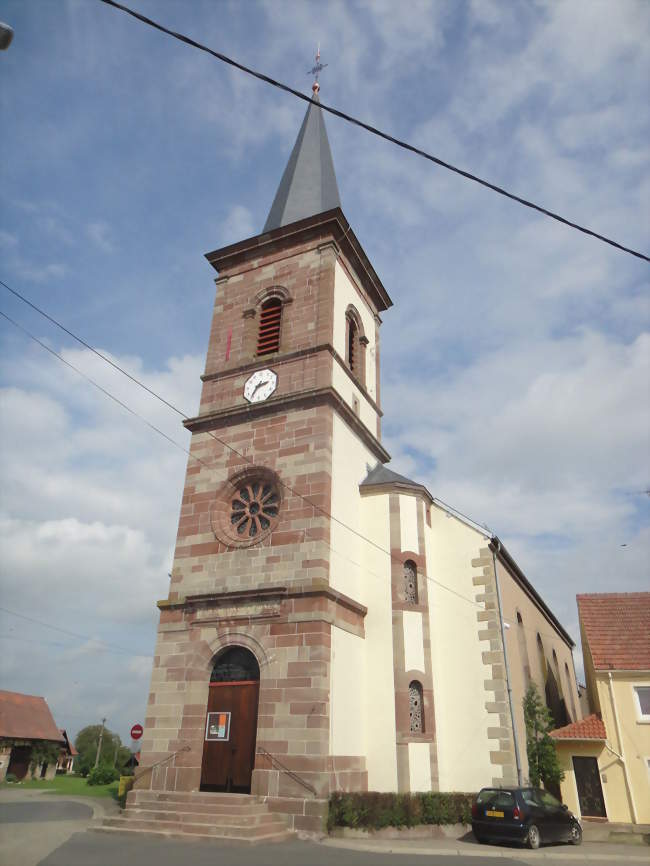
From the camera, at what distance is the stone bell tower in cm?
1389

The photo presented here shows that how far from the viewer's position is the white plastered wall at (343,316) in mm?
20078

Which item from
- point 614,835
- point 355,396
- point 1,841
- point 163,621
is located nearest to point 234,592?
point 163,621

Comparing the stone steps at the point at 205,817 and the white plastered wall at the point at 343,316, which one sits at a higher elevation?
the white plastered wall at the point at 343,316

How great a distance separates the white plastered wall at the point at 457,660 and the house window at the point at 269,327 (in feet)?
24.0

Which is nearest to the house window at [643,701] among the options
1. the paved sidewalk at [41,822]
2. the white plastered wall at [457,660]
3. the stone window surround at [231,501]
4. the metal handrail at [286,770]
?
the white plastered wall at [457,660]

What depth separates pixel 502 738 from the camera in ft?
49.2

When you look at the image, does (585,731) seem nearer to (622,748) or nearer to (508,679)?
(622,748)

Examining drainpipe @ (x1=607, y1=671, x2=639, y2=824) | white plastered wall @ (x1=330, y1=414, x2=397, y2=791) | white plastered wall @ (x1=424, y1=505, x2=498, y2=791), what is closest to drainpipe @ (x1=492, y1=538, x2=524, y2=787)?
white plastered wall @ (x1=424, y1=505, x2=498, y2=791)

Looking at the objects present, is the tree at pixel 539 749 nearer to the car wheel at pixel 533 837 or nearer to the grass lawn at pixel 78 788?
the car wheel at pixel 533 837

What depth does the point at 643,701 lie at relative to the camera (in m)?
17.4

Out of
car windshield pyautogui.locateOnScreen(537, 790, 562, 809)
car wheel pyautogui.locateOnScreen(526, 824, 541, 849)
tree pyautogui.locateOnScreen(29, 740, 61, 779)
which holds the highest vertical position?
tree pyautogui.locateOnScreen(29, 740, 61, 779)

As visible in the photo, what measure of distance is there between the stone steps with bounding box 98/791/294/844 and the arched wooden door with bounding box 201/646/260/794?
0.99m

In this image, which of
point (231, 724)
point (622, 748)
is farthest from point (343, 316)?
point (622, 748)

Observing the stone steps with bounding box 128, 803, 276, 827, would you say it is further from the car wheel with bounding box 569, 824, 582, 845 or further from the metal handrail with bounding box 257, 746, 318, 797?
the car wheel with bounding box 569, 824, 582, 845
